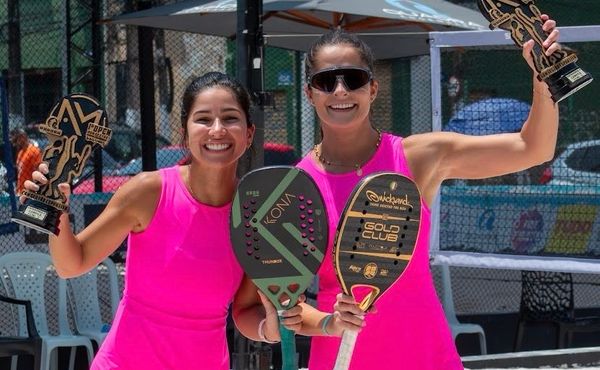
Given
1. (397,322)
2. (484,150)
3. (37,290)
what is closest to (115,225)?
(397,322)

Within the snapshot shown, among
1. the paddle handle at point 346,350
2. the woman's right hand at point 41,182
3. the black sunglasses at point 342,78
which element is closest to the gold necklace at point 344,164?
the black sunglasses at point 342,78

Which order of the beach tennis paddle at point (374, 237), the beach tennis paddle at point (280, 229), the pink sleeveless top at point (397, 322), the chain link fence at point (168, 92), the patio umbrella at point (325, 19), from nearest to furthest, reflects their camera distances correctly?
the beach tennis paddle at point (374, 237) < the beach tennis paddle at point (280, 229) < the pink sleeveless top at point (397, 322) < the chain link fence at point (168, 92) < the patio umbrella at point (325, 19)

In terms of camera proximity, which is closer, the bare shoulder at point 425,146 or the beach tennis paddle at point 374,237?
the beach tennis paddle at point 374,237

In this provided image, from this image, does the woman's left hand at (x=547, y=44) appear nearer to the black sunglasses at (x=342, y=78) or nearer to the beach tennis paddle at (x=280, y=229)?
the black sunglasses at (x=342, y=78)

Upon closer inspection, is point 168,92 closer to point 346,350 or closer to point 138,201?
point 138,201

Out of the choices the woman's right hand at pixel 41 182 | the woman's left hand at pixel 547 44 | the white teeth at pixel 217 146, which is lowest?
the woman's right hand at pixel 41 182

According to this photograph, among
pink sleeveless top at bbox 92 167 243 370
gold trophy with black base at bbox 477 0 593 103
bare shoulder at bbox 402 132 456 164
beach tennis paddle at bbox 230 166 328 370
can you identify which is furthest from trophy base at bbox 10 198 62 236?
gold trophy with black base at bbox 477 0 593 103

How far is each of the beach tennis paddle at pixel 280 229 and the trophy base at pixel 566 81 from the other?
2.31 ft

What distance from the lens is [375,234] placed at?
2570 mm

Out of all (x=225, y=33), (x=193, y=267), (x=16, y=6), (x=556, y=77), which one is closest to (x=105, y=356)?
(x=193, y=267)

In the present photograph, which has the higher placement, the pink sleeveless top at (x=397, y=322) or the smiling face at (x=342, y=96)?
the smiling face at (x=342, y=96)

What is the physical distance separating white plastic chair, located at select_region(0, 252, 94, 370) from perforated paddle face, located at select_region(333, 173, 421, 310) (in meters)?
4.52

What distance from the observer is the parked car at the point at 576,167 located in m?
7.47

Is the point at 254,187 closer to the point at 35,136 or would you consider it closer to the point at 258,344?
the point at 258,344
